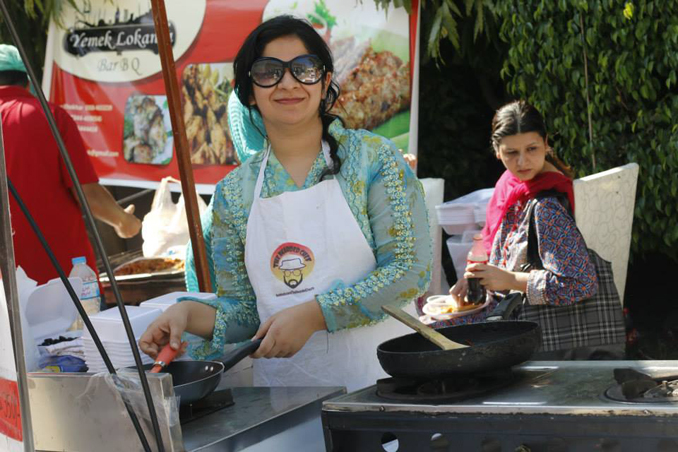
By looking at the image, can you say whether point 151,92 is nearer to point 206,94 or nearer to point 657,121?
point 206,94

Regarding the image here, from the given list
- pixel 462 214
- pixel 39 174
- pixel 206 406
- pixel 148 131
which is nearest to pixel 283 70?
pixel 206 406

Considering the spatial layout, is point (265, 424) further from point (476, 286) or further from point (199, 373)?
point (476, 286)

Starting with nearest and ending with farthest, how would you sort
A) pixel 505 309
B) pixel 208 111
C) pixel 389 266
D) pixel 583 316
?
pixel 389 266, pixel 505 309, pixel 583 316, pixel 208 111

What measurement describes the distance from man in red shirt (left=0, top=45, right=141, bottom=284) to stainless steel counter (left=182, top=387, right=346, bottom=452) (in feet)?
6.41

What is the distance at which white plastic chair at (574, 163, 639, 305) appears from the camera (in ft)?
10.6

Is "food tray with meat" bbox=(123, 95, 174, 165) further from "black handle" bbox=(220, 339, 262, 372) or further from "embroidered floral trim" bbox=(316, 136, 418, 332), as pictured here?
"black handle" bbox=(220, 339, 262, 372)

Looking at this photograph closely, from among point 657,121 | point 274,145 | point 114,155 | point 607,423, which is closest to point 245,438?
point 607,423

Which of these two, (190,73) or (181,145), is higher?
(190,73)

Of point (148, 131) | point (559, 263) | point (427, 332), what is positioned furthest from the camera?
point (148, 131)

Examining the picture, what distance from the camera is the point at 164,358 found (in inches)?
68.9

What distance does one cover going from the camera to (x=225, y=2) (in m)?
4.93

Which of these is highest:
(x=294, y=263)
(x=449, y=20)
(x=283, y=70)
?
(x=449, y=20)

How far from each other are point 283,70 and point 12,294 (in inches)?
37.4

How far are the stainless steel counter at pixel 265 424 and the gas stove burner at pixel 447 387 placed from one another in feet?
0.67
